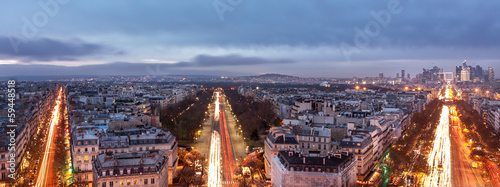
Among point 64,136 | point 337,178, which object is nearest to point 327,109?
point 337,178

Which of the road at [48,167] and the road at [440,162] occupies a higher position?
the road at [48,167]

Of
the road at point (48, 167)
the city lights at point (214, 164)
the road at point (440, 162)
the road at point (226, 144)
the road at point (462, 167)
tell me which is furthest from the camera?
the road at point (226, 144)

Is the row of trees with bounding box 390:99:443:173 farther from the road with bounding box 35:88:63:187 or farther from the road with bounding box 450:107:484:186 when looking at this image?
the road with bounding box 35:88:63:187

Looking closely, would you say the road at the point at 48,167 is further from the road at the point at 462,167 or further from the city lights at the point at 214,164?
the road at the point at 462,167

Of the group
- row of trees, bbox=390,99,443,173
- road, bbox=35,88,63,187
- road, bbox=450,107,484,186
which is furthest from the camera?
row of trees, bbox=390,99,443,173

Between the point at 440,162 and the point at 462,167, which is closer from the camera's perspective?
the point at 462,167

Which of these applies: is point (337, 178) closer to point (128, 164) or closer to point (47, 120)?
point (128, 164)

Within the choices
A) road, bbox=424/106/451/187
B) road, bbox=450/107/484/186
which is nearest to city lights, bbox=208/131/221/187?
road, bbox=424/106/451/187

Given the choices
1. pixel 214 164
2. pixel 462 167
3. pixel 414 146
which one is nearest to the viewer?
pixel 214 164

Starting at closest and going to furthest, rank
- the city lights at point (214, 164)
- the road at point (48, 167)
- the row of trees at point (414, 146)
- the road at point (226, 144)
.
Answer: the road at point (48, 167) < the city lights at point (214, 164) < the road at point (226, 144) < the row of trees at point (414, 146)

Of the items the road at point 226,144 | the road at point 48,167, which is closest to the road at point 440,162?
the road at point 226,144

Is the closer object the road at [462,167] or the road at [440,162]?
the road at [440,162]

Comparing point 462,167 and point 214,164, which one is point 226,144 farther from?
point 462,167

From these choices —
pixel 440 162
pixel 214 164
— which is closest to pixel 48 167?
pixel 214 164
